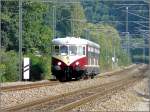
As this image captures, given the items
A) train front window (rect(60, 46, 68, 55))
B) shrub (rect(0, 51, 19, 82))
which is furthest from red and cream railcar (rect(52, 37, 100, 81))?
shrub (rect(0, 51, 19, 82))

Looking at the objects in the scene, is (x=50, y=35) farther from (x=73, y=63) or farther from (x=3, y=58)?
(x=73, y=63)

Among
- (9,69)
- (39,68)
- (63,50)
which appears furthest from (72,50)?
(39,68)

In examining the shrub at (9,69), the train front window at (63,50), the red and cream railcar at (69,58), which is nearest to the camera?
the red and cream railcar at (69,58)

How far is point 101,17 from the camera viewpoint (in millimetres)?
108062

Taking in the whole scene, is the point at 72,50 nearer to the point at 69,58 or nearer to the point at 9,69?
the point at 69,58

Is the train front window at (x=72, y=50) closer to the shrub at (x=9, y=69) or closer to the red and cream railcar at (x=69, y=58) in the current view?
the red and cream railcar at (x=69, y=58)

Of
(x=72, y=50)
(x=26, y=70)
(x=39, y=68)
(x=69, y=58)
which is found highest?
(x=72, y=50)

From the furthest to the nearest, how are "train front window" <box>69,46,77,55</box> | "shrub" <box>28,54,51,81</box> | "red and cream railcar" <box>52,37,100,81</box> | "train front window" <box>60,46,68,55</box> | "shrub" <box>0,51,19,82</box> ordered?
"shrub" <box>28,54,51,81</box>, "shrub" <box>0,51,19,82</box>, "train front window" <box>69,46,77,55</box>, "train front window" <box>60,46,68,55</box>, "red and cream railcar" <box>52,37,100,81</box>

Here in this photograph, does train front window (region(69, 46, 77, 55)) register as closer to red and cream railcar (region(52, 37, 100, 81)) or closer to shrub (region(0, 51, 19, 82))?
red and cream railcar (region(52, 37, 100, 81))

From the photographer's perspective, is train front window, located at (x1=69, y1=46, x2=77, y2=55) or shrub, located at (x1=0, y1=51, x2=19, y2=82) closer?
train front window, located at (x1=69, y1=46, x2=77, y2=55)

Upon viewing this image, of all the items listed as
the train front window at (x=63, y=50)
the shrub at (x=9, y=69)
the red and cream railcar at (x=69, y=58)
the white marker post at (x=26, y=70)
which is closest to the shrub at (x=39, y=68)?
the shrub at (x=9, y=69)

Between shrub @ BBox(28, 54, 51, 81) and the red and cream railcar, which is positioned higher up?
the red and cream railcar

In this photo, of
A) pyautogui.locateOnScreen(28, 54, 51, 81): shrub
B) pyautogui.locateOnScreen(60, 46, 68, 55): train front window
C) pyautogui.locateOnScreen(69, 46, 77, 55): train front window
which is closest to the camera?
pyautogui.locateOnScreen(60, 46, 68, 55): train front window

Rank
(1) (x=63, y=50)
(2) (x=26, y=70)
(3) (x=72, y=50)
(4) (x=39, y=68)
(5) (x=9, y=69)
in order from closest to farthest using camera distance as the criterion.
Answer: (1) (x=63, y=50) < (3) (x=72, y=50) < (2) (x=26, y=70) < (5) (x=9, y=69) < (4) (x=39, y=68)
